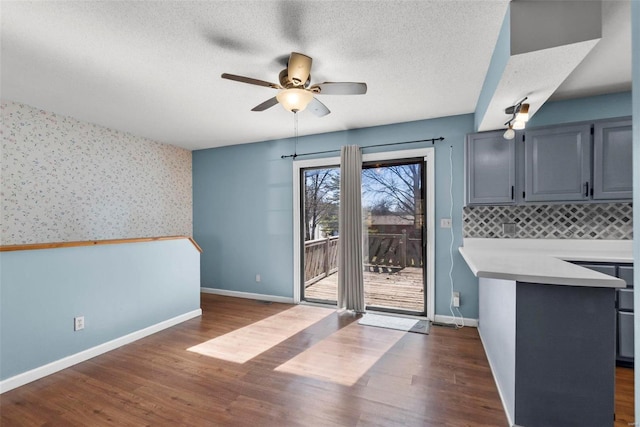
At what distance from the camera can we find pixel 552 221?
120 inches

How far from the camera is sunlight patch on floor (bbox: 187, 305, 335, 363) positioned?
2724 mm

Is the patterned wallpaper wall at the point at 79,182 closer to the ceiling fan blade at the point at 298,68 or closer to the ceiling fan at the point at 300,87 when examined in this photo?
the ceiling fan at the point at 300,87

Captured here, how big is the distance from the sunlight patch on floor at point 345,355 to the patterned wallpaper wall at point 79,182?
298cm

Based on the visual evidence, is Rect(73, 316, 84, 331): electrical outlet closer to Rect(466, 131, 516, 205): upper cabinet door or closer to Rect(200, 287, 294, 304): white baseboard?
Rect(200, 287, 294, 304): white baseboard

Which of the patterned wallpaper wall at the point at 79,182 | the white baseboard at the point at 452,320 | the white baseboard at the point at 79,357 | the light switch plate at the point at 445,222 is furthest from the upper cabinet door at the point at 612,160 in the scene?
the patterned wallpaper wall at the point at 79,182

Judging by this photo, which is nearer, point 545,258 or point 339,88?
point 339,88

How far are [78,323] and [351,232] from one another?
115 inches

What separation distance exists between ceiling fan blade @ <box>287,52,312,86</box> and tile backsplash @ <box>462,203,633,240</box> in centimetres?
240

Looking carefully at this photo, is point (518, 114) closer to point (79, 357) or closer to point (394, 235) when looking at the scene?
point (394, 235)

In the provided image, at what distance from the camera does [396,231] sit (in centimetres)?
381

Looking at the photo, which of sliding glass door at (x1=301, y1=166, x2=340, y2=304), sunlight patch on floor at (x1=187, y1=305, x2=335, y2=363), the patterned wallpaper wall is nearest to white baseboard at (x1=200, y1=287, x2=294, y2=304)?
sliding glass door at (x1=301, y1=166, x2=340, y2=304)

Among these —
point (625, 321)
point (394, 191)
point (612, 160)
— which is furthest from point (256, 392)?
point (612, 160)

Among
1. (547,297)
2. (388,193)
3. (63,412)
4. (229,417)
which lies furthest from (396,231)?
(63,412)

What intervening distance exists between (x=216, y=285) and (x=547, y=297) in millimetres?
4472
